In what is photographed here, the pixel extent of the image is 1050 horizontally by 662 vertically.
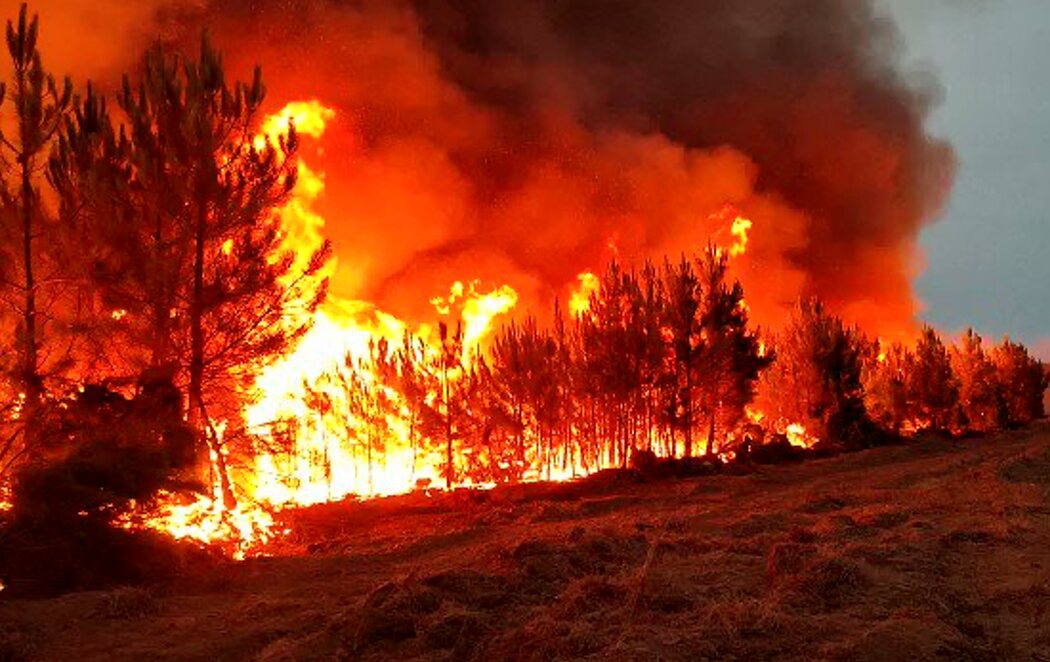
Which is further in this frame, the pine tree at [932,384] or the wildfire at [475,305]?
the pine tree at [932,384]

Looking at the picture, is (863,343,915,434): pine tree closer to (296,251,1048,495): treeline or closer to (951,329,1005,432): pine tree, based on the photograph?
(951,329,1005,432): pine tree

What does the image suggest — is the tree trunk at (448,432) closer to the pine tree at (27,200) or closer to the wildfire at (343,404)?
the wildfire at (343,404)

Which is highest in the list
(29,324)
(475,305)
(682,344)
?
(475,305)

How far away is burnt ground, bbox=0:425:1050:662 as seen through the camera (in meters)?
6.59

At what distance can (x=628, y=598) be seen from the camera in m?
7.61

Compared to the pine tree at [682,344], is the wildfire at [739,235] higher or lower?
higher

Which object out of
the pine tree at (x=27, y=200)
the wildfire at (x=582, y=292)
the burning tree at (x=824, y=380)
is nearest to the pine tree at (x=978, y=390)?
the burning tree at (x=824, y=380)

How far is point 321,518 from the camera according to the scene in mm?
18500

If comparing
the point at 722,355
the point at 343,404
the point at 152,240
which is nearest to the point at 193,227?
the point at 152,240

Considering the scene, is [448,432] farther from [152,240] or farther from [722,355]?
[152,240]

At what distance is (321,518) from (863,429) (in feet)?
75.6

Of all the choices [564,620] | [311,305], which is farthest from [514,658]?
[311,305]

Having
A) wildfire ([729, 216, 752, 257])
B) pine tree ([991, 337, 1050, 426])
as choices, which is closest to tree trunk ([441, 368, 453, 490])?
wildfire ([729, 216, 752, 257])

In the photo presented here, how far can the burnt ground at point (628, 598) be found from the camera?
6594mm
